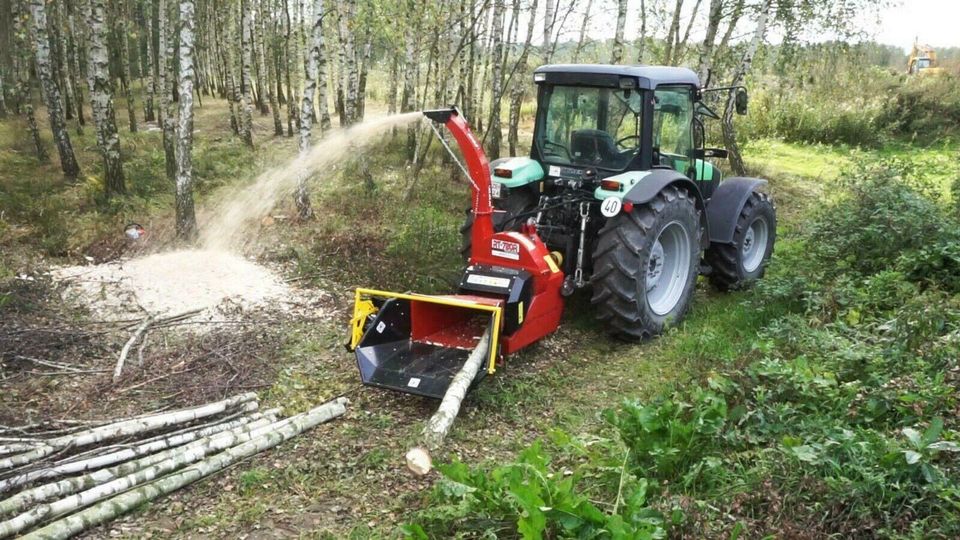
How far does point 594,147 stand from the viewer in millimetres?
6105

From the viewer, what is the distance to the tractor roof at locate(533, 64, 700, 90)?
18.8ft

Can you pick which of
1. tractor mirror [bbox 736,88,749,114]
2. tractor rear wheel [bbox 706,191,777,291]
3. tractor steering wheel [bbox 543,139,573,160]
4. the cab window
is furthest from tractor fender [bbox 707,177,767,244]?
tractor steering wheel [bbox 543,139,573,160]

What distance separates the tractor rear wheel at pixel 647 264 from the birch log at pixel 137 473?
8.83 feet

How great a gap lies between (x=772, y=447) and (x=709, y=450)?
0.29 m

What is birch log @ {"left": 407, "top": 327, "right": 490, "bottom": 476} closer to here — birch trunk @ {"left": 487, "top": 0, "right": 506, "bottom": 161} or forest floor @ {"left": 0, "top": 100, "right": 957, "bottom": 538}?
forest floor @ {"left": 0, "top": 100, "right": 957, "bottom": 538}

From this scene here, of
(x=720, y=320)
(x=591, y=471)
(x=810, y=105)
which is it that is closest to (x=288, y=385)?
(x=591, y=471)

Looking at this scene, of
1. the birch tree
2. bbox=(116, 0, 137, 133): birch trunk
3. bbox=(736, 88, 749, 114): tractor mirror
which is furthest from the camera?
bbox=(116, 0, 137, 133): birch trunk

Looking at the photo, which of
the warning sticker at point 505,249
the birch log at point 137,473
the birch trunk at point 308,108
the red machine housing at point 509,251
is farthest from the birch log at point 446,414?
the birch trunk at point 308,108

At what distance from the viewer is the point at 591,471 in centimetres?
370

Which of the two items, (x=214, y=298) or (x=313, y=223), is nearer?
(x=214, y=298)

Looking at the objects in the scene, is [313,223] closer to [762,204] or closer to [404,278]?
[404,278]

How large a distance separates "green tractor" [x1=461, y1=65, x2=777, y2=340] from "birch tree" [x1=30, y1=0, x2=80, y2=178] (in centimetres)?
767

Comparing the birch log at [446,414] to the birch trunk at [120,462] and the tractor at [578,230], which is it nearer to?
the tractor at [578,230]

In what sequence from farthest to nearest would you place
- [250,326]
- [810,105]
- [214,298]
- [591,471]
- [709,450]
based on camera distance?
1. [810,105]
2. [214,298]
3. [250,326]
4. [591,471]
5. [709,450]
